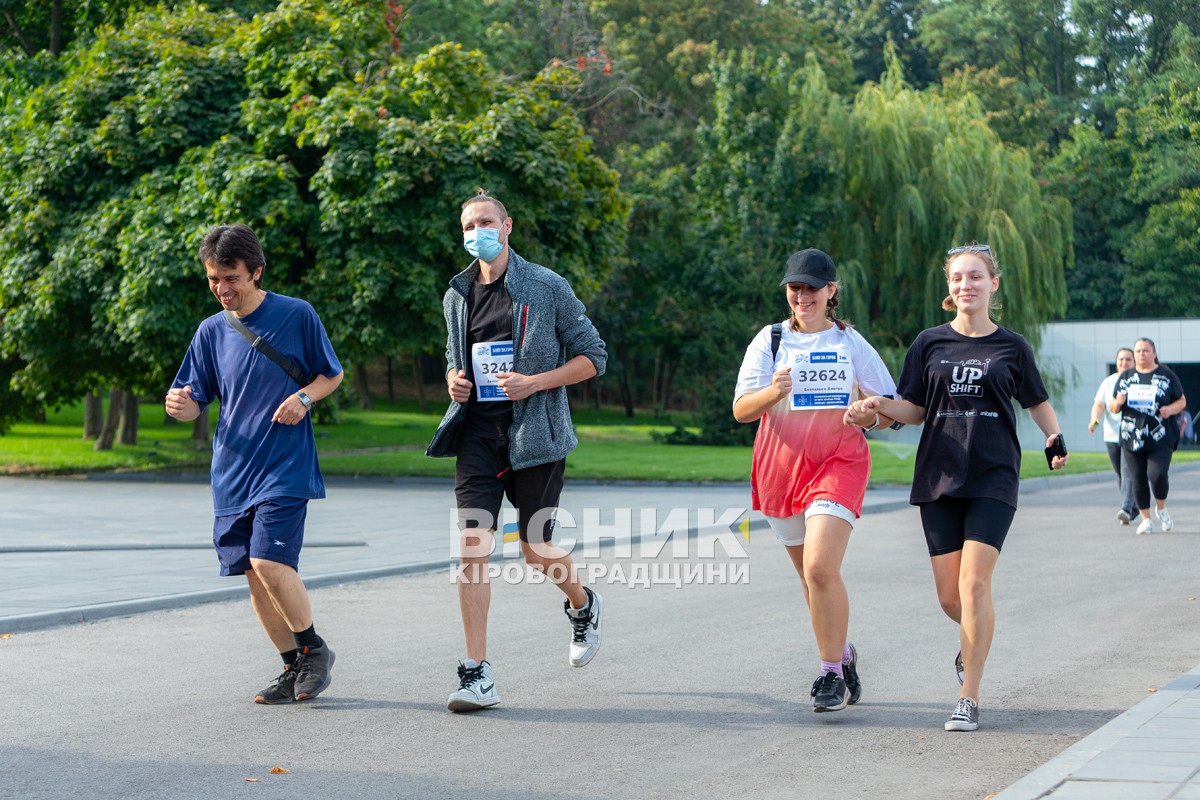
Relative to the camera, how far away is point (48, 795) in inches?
193

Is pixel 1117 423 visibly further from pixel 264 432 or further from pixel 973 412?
pixel 264 432

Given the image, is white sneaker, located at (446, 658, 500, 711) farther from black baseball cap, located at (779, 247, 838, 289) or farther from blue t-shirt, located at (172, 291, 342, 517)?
black baseball cap, located at (779, 247, 838, 289)

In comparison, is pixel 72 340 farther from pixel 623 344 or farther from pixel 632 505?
pixel 623 344

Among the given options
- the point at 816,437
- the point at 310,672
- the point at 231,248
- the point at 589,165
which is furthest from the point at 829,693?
the point at 589,165

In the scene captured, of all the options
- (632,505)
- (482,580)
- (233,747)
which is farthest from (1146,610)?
(632,505)

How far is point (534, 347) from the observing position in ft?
21.5

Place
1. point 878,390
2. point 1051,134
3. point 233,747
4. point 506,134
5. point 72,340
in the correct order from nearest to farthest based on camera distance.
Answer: point 233,747 → point 878,390 → point 506,134 → point 72,340 → point 1051,134

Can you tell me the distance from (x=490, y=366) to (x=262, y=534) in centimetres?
122

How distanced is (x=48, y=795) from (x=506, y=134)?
17338 millimetres

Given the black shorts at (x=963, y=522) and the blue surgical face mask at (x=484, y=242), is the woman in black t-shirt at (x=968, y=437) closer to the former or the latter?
the black shorts at (x=963, y=522)

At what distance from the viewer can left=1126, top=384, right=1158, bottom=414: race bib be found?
14695 mm

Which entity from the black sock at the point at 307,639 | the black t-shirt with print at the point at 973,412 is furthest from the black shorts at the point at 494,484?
the black t-shirt with print at the point at 973,412

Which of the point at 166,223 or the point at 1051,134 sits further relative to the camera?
the point at 1051,134

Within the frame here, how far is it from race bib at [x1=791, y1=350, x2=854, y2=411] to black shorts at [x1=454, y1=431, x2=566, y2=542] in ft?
3.65
